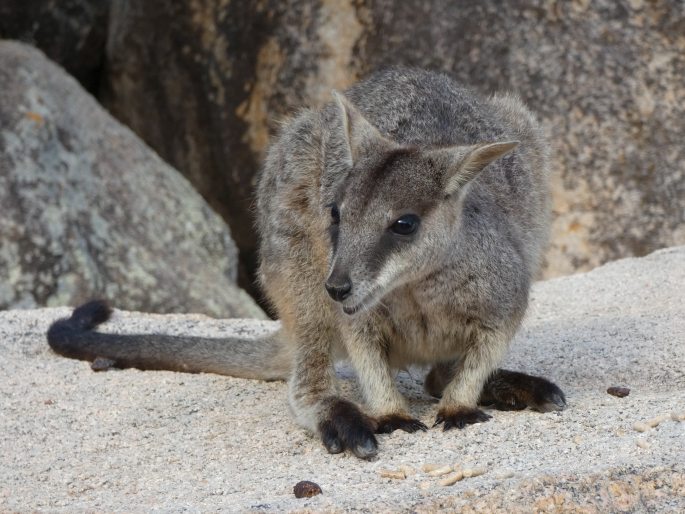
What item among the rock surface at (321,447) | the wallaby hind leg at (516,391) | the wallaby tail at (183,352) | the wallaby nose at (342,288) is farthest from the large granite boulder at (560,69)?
the wallaby nose at (342,288)

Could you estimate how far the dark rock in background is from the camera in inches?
422

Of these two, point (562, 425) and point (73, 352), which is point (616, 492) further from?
point (73, 352)

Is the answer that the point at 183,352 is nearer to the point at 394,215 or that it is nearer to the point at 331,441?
the point at 331,441

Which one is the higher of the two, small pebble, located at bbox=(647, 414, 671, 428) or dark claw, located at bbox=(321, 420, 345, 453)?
small pebble, located at bbox=(647, 414, 671, 428)

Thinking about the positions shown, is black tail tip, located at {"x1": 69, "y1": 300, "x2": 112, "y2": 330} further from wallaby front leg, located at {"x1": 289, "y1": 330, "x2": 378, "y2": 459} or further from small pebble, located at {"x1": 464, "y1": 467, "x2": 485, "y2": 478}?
small pebble, located at {"x1": 464, "y1": 467, "x2": 485, "y2": 478}

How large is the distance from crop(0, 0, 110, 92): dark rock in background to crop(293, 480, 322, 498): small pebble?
7.48 m

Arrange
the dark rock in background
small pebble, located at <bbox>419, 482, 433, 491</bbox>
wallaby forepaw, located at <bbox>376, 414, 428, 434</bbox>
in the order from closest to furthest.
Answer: small pebble, located at <bbox>419, 482, 433, 491</bbox>, wallaby forepaw, located at <bbox>376, 414, 428, 434</bbox>, the dark rock in background

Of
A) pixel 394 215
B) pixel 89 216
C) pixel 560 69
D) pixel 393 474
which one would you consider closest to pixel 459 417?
pixel 393 474

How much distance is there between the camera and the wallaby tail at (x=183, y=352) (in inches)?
244

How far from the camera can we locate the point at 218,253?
9.59 metres

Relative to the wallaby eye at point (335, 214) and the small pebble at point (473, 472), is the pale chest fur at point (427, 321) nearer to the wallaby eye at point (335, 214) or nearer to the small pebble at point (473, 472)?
the wallaby eye at point (335, 214)

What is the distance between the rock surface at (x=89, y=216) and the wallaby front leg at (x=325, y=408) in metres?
3.28

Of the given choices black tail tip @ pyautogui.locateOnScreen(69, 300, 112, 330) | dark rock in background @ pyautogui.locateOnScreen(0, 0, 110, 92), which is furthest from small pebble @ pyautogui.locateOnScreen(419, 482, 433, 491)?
dark rock in background @ pyautogui.locateOnScreen(0, 0, 110, 92)

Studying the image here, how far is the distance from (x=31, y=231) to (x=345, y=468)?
14.6 ft
